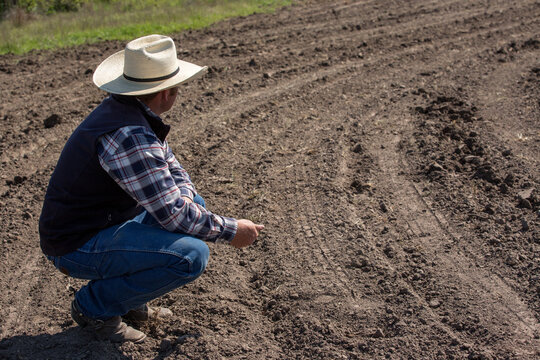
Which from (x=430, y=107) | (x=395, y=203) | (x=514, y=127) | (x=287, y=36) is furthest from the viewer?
(x=287, y=36)

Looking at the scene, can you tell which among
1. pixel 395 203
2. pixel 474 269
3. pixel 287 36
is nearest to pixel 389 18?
pixel 287 36

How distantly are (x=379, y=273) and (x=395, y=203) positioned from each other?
1164 mm

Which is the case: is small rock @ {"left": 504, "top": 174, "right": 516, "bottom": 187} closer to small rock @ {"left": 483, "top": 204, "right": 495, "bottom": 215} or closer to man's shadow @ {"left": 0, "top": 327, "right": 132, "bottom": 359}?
small rock @ {"left": 483, "top": 204, "right": 495, "bottom": 215}

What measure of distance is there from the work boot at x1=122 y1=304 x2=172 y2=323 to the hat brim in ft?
4.85

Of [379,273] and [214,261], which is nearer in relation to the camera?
[379,273]

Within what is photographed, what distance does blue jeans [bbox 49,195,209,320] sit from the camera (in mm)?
3617

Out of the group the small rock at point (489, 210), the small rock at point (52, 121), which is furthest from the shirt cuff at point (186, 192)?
the small rock at point (52, 121)

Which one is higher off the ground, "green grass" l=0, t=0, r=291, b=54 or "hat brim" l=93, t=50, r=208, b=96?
"hat brim" l=93, t=50, r=208, b=96

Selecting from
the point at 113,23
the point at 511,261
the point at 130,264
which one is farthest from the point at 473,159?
the point at 113,23

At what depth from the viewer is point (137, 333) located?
3973mm

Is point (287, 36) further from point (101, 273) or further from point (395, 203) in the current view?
point (101, 273)

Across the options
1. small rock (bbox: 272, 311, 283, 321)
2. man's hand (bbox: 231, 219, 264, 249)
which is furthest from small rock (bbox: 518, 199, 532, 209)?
man's hand (bbox: 231, 219, 264, 249)

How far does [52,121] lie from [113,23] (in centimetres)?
676

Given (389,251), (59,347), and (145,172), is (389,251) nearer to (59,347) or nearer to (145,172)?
(145,172)
